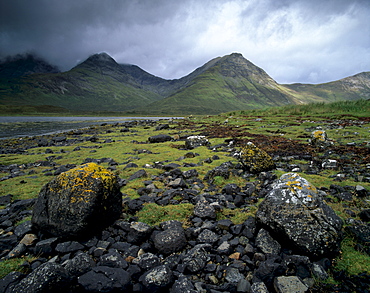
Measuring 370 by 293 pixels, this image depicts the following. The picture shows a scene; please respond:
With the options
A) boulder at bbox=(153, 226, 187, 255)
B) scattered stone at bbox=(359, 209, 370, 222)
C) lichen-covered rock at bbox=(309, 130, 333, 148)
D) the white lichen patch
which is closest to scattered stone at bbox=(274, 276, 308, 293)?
the white lichen patch

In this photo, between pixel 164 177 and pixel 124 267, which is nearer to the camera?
pixel 124 267

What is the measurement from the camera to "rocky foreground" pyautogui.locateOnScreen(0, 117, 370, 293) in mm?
4320

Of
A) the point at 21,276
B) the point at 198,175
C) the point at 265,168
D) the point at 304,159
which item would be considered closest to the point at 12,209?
the point at 21,276

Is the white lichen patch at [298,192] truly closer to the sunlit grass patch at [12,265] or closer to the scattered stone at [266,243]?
the scattered stone at [266,243]

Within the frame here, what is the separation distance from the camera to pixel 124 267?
4.93 meters

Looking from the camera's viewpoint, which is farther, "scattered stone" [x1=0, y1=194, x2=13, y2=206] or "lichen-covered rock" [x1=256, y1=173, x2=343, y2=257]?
"scattered stone" [x1=0, y1=194, x2=13, y2=206]

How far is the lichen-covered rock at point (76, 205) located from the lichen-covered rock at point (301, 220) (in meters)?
5.16

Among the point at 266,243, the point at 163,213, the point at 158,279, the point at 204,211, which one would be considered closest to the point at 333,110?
the point at 204,211

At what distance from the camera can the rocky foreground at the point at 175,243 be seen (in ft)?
14.2

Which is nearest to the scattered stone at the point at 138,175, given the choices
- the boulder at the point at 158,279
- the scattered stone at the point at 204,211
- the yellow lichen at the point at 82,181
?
the yellow lichen at the point at 82,181

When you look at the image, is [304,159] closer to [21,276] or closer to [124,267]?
[124,267]

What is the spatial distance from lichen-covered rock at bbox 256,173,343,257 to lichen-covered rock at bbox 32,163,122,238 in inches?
203

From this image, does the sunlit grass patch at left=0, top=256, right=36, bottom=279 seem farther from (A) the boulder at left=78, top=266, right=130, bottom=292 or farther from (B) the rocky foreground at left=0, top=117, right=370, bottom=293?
(A) the boulder at left=78, top=266, right=130, bottom=292

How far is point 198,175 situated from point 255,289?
7.91 m
